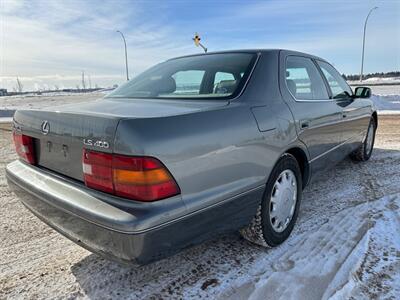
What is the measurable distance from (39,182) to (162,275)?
1.02 metres

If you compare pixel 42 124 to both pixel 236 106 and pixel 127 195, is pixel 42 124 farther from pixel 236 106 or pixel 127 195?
pixel 236 106

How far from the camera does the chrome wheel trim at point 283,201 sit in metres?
2.57

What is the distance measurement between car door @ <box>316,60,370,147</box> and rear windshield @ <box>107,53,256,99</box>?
1.37 metres

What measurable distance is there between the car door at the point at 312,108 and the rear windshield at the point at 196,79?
0.39 metres

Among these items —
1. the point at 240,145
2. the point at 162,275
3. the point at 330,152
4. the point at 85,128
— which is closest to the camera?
the point at 85,128

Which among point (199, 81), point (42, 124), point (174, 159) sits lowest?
point (174, 159)

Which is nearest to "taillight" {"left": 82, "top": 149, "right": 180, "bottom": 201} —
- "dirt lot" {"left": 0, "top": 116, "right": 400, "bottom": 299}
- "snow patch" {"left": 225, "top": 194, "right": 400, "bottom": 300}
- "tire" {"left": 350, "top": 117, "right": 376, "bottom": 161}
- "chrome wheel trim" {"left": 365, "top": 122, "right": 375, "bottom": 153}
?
"dirt lot" {"left": 0, "top": 116, "right": 400, "bottom": 299}

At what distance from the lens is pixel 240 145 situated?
208 centimetres

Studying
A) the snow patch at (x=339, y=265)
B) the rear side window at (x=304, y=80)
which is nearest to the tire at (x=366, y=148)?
the rear side window at (x=304, y=80)

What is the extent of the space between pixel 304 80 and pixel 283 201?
1.22 m

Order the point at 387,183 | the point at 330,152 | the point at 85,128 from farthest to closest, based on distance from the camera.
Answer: the point at 387,183 < the point at 330,152 < the point at 85,128

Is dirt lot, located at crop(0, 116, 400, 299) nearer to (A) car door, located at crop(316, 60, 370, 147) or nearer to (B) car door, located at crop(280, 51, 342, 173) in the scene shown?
(B) car door, located at crop(280, 51, 342, 173)

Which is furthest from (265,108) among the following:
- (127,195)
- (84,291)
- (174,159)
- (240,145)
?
(84,291)

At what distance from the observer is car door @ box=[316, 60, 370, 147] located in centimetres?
370
